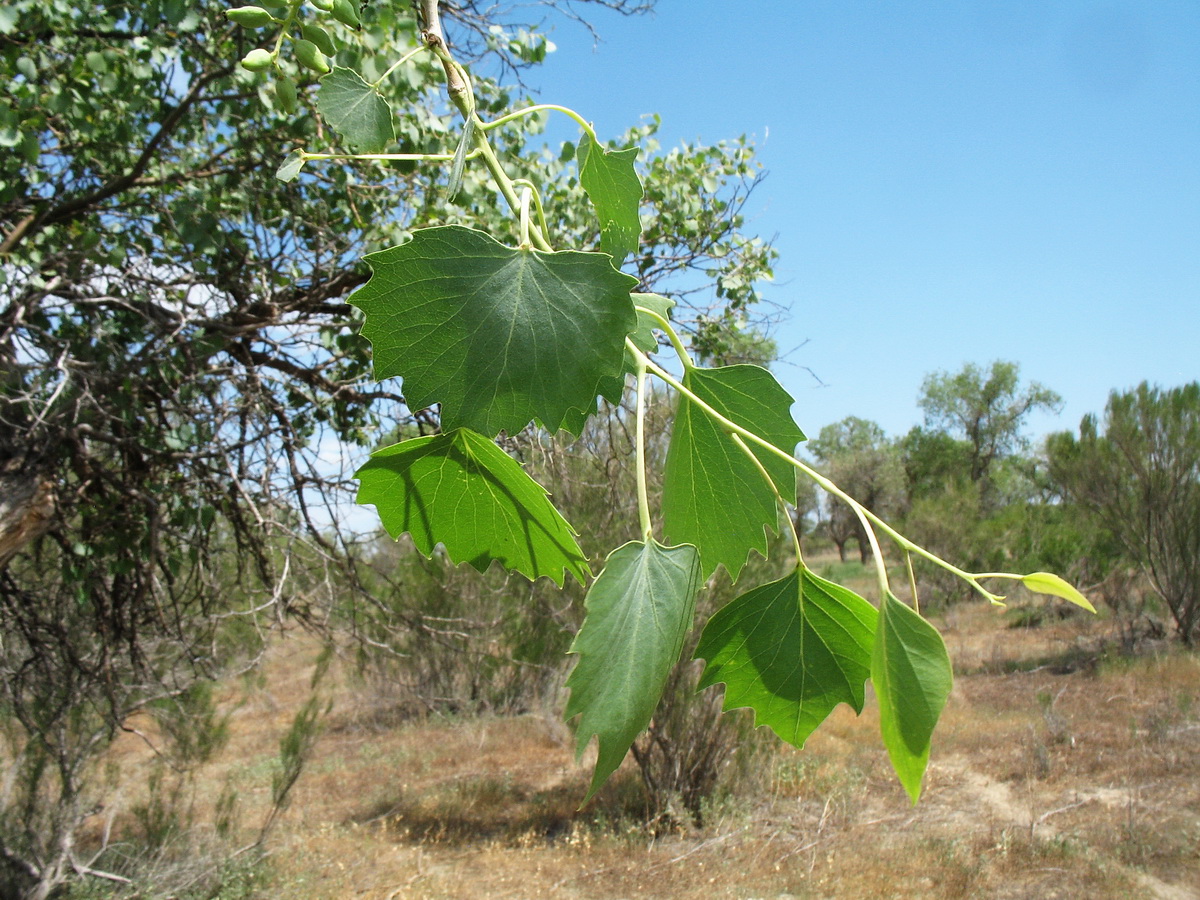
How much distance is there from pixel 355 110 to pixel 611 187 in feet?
0.42

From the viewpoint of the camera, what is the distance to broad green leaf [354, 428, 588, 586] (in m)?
0.37

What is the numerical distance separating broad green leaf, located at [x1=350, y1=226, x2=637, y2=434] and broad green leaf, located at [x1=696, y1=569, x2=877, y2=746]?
131 millimetres

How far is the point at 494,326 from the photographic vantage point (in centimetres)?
28

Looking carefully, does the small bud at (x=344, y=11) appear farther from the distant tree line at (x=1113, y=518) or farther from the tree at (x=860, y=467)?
the tree at (x=860, y=467)

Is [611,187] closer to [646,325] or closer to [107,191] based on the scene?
[646,325]

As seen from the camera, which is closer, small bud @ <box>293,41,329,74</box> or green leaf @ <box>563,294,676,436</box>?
green leaf @ <box>563,294,676,436</box>

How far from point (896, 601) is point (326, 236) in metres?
2.37

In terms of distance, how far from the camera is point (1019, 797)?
5.84 m

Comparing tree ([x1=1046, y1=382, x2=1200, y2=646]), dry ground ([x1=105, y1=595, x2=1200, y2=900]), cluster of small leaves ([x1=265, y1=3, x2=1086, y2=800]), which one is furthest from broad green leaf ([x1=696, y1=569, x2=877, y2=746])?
tree ([x1=1046, y1=382, x2=1200, y2=646])

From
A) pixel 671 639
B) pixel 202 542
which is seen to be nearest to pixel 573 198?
pixel 202 542

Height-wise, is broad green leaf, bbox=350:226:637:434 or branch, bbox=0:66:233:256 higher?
branch, bbox=0:66:233:256

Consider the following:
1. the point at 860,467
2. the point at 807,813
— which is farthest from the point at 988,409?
the point at 807,813

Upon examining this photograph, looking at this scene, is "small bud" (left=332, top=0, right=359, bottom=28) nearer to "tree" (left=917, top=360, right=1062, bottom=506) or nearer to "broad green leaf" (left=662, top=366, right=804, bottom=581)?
"broad green leaf" (left=662, top=366, right=804, bottom=581)

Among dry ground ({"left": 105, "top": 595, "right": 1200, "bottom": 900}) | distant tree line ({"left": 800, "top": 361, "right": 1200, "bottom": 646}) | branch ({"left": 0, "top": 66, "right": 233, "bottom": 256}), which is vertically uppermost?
branch ({"left": 0, "top": 66, "right": 233, "bottom": 256})
